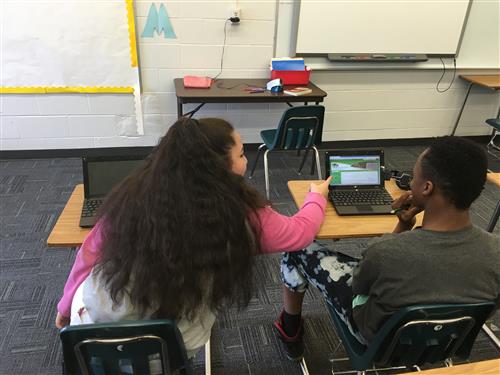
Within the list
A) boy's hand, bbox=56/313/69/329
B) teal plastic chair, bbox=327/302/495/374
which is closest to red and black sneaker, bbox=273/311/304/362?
teal plastic chair, bbox=327/302/495/374

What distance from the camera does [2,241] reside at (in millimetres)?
2457

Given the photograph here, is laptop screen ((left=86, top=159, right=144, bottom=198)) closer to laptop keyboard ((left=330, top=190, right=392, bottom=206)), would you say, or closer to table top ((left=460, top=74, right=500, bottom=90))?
laptop keyboard ((left=330, top=190, right=392, bottom=206))

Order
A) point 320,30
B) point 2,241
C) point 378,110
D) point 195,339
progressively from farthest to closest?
point 378,110, point 320,30, point 2,241, point 195,339

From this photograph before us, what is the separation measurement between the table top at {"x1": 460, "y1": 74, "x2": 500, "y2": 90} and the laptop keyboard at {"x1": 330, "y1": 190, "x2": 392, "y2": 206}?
97.1 inches

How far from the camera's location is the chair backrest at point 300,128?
2668mm

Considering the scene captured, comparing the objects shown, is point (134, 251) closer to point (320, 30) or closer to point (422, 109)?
point (320, 30)

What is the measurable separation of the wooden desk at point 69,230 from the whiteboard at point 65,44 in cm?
194

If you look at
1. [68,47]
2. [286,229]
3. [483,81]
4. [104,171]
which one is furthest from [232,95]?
[483,81]

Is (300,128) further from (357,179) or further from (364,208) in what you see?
(364,208)

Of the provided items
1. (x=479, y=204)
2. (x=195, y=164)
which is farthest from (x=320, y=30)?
(x=195, y=164)

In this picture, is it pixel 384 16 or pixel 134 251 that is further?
pixel 384 16

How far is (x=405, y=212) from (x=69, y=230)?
1.22 metres

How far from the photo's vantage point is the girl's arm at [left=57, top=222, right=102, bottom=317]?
1058 mm

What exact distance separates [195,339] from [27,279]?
1.47 metres
